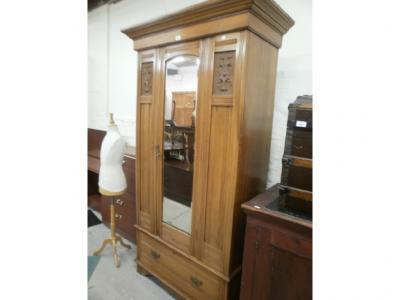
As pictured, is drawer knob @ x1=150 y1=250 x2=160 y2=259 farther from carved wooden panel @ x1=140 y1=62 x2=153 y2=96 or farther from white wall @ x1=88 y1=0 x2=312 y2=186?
carved wooden panel @ x1=140 y1=62 x2=153 y2=96

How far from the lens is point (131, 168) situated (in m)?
2.34

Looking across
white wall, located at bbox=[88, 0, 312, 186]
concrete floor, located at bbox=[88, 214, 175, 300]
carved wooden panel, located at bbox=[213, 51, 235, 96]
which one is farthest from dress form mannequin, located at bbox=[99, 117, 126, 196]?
carved wooden panel, located at bbox=[213, 51, 235, 96]

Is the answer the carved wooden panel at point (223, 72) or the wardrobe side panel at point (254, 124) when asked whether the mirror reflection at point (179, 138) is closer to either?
the carved wooden panel at point (223, 72)

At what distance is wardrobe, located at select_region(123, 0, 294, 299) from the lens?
123cm

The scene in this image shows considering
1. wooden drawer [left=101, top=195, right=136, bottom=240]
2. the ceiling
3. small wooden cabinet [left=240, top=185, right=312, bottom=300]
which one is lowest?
wooden drawer [left=101, top=195, right=136, bottom=240]

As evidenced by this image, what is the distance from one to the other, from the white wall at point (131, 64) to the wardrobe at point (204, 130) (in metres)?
0.19

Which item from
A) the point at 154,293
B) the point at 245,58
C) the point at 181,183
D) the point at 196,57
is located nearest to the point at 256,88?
the point at 245,58

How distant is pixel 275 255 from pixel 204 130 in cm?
75

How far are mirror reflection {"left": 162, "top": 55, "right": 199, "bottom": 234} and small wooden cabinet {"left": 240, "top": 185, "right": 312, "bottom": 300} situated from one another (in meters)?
0.48

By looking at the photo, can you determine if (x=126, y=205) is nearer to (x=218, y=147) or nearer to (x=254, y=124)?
(x=218, y=147)

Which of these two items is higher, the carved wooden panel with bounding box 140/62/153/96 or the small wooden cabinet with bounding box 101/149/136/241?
the carved wooden panel with bounding box 140/62/153/96

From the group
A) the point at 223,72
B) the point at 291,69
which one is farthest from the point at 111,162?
the point at 291,69

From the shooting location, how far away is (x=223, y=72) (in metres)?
1.27
